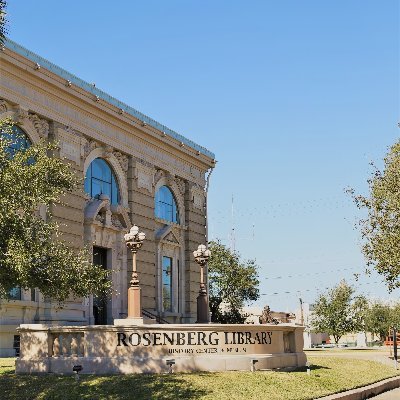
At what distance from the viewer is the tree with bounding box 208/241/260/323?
63.2 metres

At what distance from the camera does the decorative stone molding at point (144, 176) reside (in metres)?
40.1

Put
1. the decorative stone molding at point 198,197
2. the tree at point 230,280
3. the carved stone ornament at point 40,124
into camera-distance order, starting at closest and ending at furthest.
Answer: the carved stone ornament at point 40,124, the decorative stone molding at point 198,197, the tree at point 230,280

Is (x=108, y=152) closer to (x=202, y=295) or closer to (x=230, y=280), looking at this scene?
(x=202, y=295)

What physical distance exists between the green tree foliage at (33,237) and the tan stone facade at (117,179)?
33.9 ft

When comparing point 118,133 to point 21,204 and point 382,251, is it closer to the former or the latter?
point 382,251

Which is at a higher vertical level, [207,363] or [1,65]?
[1,65]

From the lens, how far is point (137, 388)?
1727cm

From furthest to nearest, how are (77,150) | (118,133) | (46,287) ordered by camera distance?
(118,133)
(77,150)
(46,287)

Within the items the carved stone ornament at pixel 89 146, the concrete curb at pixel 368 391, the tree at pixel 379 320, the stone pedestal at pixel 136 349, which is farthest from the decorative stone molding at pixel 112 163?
the tree at pixel 379 320

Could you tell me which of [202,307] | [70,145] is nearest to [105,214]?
[70,145]

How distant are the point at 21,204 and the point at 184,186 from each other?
28.9 metres

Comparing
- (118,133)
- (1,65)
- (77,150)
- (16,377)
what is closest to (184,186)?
(118,133)

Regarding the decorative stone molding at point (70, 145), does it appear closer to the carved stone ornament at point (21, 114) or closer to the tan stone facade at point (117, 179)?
the tan stone facade at point (117, 179)

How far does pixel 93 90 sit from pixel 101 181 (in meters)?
4.68
